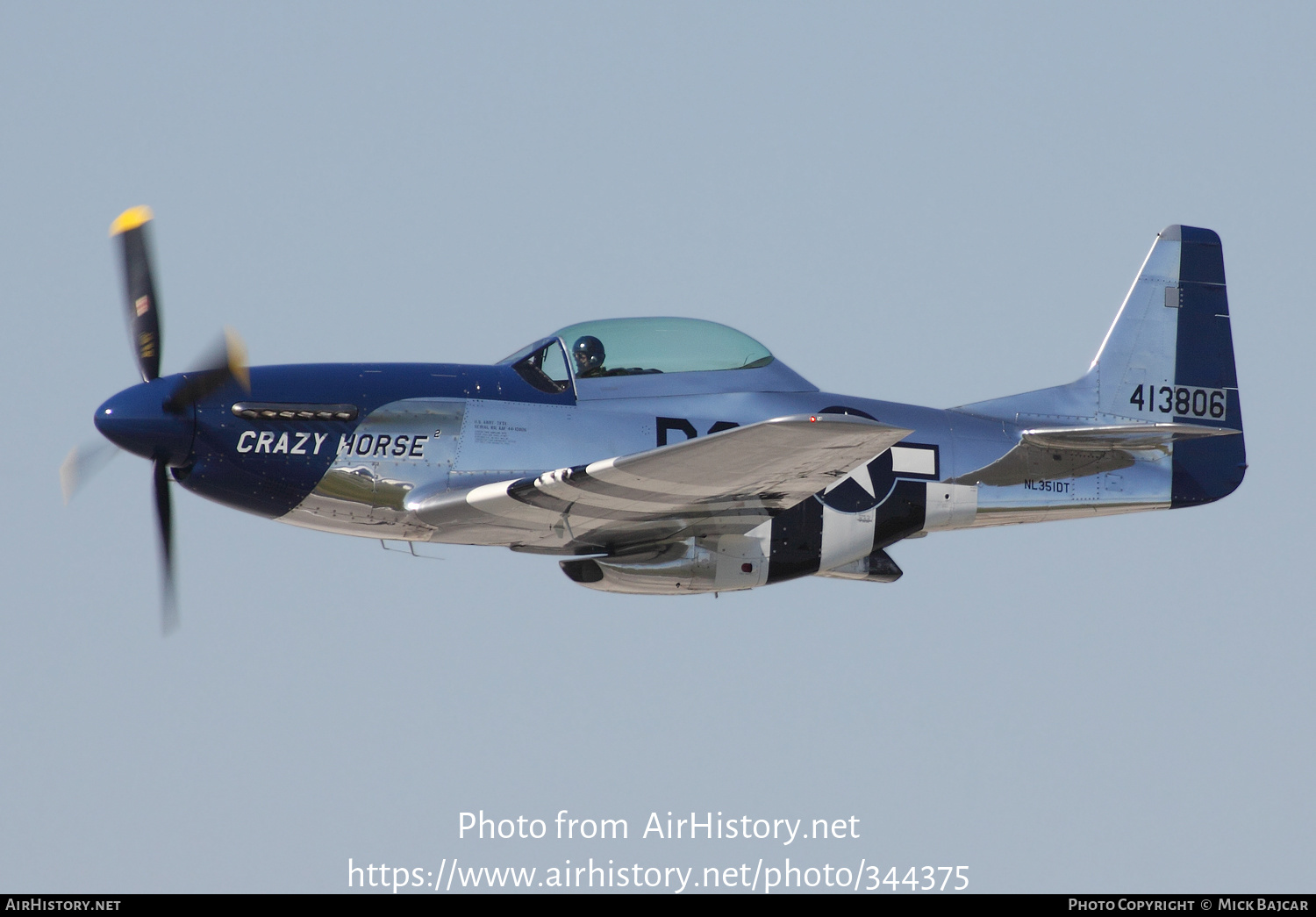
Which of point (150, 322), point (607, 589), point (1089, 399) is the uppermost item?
point (150, 322)

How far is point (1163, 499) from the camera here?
1730 cm

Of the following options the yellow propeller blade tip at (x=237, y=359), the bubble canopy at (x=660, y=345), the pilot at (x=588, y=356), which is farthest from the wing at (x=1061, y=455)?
the yellow propeller blade tip at (x=237, y=359)

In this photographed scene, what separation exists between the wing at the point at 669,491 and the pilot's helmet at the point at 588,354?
1.60 m

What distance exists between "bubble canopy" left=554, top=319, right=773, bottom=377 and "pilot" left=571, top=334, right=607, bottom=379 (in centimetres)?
1

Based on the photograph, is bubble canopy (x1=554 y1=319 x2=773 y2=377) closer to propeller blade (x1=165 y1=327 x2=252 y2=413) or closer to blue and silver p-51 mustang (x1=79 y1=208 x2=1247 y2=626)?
blue and silver p-51 mustang (x1=79 y1=208 x2=1247 y2=626)

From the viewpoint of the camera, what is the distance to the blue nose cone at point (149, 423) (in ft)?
47.9

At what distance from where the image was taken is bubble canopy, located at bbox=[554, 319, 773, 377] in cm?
1552

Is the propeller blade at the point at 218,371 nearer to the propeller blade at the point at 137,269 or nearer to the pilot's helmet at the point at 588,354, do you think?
the propeller blade at the point at 137,269

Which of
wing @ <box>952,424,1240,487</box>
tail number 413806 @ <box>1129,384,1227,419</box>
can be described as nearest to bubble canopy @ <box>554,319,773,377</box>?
wing @ <box>952,424,1240,487</box>

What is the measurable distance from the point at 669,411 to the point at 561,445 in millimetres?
1093

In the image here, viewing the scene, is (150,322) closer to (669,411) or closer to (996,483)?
(669,411)

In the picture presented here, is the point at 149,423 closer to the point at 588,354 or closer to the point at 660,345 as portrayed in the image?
the point at 588,354

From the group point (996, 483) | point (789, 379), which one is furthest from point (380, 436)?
point (996, 483)

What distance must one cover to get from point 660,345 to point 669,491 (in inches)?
95.3
